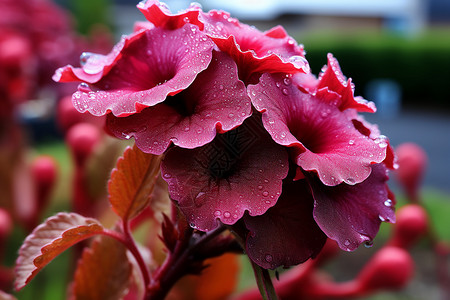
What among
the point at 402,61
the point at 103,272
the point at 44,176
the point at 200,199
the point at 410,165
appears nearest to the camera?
the point at 200,199

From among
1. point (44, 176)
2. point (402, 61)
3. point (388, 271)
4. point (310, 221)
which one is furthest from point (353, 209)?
point (402, 61)

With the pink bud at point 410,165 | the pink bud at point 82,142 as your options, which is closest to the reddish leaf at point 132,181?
the pink bud at point 82,142

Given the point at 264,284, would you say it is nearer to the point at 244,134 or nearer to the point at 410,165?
the point at 244,134

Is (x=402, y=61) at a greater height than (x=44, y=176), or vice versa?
(x=44, y=176)

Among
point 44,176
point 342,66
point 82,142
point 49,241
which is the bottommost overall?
point 342,66

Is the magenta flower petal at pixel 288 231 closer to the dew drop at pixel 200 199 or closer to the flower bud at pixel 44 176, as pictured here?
the dew drop at pixel 200 199

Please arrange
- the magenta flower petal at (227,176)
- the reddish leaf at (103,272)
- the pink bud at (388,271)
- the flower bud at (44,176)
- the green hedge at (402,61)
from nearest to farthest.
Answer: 1. the magenta flower petal at (227,176)
2. the reddish leaf at (103,272)
3. the pink bud at (388,271)
4. the flower bud at (44,176)
5. the green hedge at (402,61)
